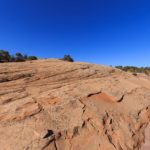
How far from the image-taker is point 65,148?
6.51 meters

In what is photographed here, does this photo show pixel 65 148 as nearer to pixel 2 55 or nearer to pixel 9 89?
pixel 9 89

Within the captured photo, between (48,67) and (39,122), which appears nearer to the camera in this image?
(39,122)

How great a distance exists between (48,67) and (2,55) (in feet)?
61.8

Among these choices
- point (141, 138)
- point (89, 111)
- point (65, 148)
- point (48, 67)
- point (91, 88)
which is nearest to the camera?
point (65, 148)

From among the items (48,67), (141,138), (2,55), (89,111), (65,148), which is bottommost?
(141,138)

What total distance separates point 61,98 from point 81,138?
10.9 feet

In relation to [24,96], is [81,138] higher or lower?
lower

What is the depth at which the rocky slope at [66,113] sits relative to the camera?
675 cm

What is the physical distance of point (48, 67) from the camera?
15.3 metres

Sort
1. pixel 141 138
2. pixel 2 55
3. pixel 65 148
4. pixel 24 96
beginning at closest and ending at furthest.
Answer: pixel 65 148, pixel 141 138, pixel 24 96, pixel 2 55

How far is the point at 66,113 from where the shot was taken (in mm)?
8602

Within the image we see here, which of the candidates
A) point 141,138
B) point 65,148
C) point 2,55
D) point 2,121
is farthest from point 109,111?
point 2,55

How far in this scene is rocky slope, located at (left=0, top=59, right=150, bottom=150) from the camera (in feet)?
22.2

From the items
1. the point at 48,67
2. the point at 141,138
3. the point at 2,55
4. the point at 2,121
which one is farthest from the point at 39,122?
the point at 2,55
